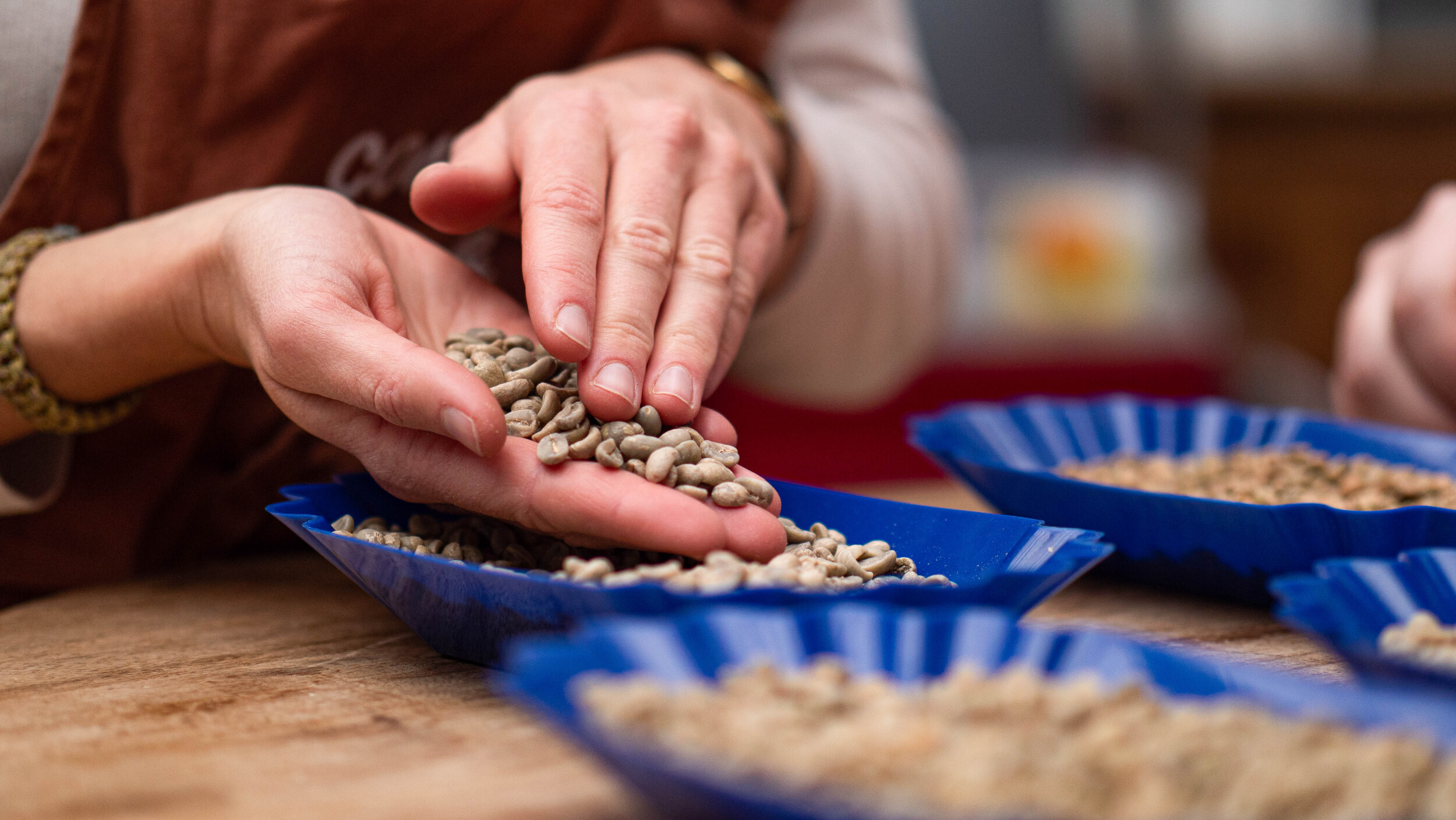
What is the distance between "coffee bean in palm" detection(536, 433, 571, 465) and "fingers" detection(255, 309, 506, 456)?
3cm

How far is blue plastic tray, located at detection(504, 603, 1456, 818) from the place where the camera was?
1.48 feet

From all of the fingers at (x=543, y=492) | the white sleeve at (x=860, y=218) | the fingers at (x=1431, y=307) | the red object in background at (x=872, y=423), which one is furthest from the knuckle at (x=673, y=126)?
the red object in background at (x=872, y=423)

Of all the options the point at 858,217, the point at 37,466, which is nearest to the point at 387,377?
the point at 37,466

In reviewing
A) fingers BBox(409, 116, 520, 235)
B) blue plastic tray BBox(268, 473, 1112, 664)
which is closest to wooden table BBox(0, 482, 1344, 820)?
blue plastic tray BBox(268, 473, 1112, 664)

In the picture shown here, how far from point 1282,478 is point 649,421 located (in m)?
0.57

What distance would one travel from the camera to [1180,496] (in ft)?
2.69

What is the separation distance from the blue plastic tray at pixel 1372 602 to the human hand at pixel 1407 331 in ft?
1.79

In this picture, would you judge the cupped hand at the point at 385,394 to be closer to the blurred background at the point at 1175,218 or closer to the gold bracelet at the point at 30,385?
the gold bracelet at the point at 30,385

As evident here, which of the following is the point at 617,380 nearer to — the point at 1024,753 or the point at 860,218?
the point at 1024,753

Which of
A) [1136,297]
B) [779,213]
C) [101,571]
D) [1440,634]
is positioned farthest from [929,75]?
[1440,634]

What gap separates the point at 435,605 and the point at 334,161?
613mm

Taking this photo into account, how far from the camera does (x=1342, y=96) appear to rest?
11.1 ft

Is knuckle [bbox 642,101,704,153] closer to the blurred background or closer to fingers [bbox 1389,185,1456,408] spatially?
fingers [bbox 1389,185,1456,408]

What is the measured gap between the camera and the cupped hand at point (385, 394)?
688 millimetres
